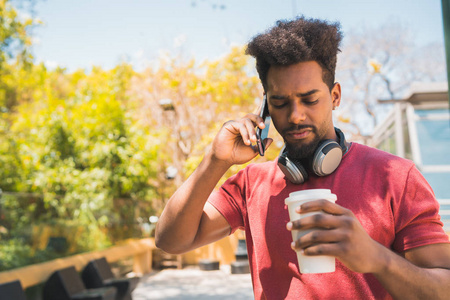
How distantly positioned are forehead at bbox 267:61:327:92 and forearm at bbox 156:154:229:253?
290 mm

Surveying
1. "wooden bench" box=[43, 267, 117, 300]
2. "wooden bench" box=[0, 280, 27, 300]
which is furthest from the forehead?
"wooden bench" box=[43, 267, 117, 300]

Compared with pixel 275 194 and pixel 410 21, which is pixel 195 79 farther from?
pixel 275 194

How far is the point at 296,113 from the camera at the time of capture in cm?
126

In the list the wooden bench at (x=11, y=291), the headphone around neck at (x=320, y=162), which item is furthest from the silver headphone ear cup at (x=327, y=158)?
the wooden bench at (x=11, y=291)

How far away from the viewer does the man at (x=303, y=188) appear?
1.06 metres

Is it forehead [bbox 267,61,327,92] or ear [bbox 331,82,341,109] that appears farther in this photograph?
ear [bbox 331,82,341,109]

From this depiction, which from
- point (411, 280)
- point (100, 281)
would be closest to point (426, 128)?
point (100, 281)

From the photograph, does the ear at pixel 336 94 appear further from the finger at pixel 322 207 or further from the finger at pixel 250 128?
the finger at pixel 322 207

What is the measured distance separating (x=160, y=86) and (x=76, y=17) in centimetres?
405

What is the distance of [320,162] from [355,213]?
0.56 feet

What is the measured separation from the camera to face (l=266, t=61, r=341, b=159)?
1.27 metres

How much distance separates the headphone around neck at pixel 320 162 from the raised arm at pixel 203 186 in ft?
0.35

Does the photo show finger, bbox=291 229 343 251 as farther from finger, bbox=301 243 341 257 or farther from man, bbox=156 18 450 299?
man, bbox=156 18 450 299

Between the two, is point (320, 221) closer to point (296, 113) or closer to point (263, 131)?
point (296, 113)
